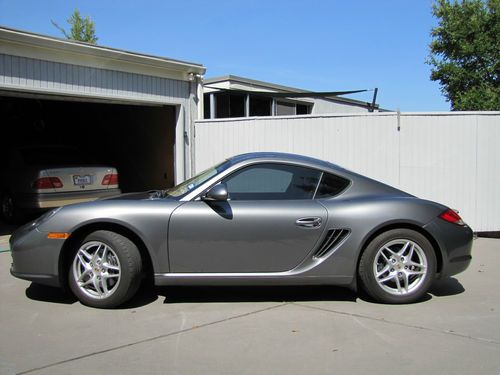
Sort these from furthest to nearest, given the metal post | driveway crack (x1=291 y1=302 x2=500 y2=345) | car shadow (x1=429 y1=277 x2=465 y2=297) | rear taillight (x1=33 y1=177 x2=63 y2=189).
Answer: the metal post < rear taillight (x1=33 y1=177 x2=63 y2=189) < car shadow (x1=429 y1=277 x2=465 y2=297) < driveway crack (x1=291 y1=302 x2=500 y2=345)

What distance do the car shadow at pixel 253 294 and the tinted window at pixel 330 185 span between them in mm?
1053

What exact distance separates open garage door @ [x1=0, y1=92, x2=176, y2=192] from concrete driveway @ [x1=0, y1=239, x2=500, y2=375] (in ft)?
20.8

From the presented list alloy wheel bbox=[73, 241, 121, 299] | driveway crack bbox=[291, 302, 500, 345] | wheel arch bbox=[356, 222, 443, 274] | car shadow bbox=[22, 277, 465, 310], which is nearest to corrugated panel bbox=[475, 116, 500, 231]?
car shadow bbox=[22, 277, 465, 310]

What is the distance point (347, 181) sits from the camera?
4.91 meters

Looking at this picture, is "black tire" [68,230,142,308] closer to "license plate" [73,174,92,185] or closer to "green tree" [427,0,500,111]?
"license plate" [73,174,92,185]

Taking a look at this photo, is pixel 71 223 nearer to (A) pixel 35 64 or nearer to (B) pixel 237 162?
(B) pixel 237 162

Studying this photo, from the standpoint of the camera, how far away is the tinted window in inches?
191

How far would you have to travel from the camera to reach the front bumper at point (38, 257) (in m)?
4.55

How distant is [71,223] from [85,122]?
12.0 meters

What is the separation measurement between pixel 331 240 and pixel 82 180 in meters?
5.96

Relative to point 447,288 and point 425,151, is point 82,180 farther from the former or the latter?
point 447,288

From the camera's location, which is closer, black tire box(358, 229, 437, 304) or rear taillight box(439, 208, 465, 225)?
black tire box(358, 229, 437, 304)

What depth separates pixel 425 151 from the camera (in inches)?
332

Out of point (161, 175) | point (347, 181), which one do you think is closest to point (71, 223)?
point (347, 181)
